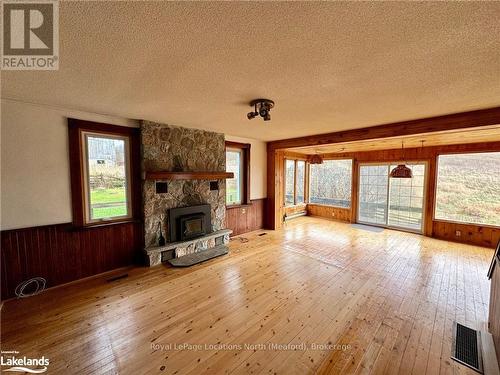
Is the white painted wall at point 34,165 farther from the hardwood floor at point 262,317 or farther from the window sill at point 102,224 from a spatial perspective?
the hardwood floor at point 262,317

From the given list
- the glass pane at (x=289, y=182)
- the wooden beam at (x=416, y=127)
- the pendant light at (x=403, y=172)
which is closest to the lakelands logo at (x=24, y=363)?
the wooden beam at (x=416, y=127)

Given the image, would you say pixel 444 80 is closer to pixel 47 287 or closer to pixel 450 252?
pixel 450 252

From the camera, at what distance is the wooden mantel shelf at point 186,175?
3578mm

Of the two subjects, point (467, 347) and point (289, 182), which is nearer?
point (467, 347)

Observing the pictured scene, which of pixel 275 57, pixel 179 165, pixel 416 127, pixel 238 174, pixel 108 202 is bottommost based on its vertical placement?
pixel 108 202

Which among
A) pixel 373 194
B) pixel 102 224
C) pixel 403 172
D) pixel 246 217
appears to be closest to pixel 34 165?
pixel 102 224

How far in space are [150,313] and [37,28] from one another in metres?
2.81

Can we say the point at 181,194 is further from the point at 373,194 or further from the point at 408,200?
the point at 408,200

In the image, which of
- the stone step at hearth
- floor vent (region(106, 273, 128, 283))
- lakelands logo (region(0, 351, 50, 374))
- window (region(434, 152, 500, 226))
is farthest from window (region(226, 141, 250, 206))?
window (region(434, 152, 500, 226))

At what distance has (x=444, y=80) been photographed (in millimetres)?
1943

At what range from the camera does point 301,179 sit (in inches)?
314

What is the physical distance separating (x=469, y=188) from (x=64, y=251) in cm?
854

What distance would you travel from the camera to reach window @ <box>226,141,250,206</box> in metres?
5.36

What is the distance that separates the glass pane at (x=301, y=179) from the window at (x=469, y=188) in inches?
155
